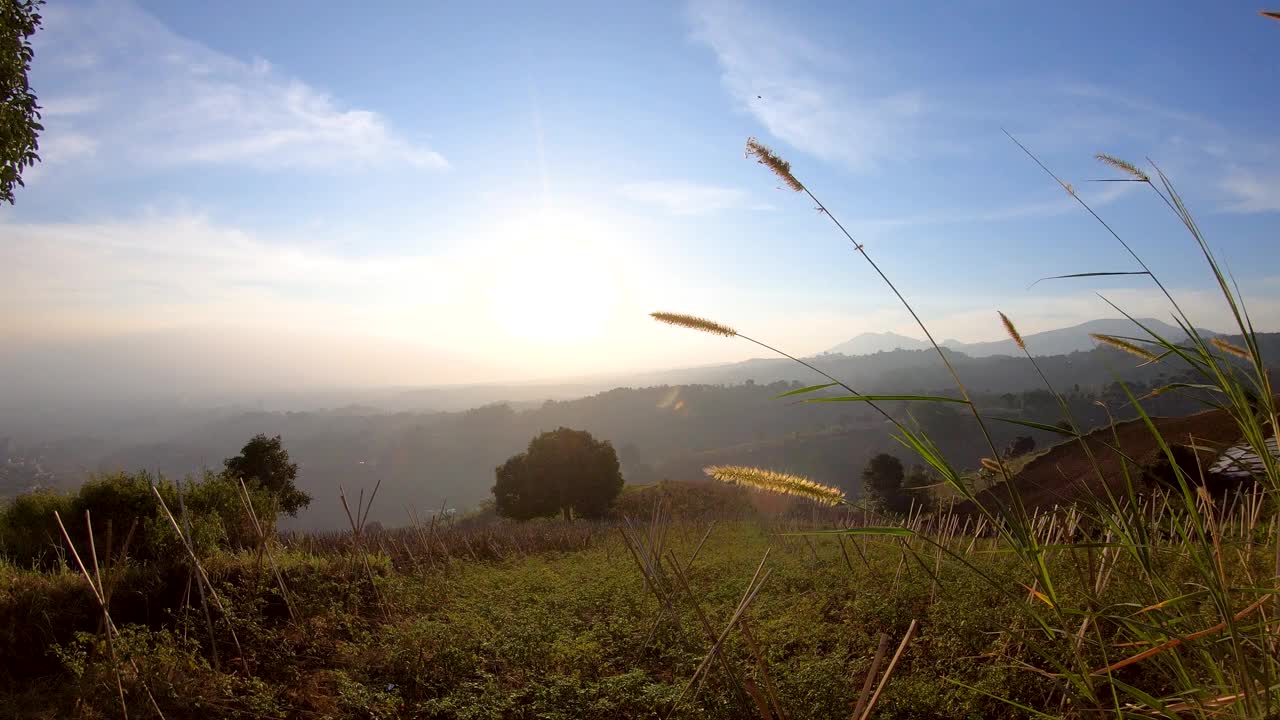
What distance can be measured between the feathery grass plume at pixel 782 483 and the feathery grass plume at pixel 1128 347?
3.51 ft

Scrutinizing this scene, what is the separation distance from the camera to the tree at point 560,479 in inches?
1087

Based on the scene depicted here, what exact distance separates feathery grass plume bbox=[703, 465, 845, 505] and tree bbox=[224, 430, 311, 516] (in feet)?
63.0

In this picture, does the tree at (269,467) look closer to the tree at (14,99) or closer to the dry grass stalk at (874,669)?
the tree at (14,99)

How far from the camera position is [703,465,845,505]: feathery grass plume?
195 centimetres

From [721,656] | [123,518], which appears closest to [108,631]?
[721,656]

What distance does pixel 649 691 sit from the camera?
16.6 feet

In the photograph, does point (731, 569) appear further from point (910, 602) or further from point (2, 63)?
point (2, 63)

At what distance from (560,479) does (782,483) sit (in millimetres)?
26192

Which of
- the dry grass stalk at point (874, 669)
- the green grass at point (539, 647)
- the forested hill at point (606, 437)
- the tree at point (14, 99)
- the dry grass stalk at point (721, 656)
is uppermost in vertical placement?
the tree at point (14, 99)

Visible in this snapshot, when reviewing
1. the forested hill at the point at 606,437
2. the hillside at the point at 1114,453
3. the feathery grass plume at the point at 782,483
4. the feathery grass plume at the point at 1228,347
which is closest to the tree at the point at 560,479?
the hillside at the point at 1114,453

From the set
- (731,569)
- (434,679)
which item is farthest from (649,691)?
(731,569)

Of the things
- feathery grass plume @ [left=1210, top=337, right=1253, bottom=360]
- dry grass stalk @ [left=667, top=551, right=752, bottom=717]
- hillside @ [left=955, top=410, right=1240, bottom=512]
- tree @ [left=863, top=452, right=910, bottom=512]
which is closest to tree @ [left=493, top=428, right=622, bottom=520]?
tree @ [left=863, top=452, right=910, bottom=512]

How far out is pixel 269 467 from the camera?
18922 mm

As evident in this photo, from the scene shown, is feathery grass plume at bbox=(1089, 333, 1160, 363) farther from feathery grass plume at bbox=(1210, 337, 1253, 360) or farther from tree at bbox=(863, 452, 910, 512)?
tree at bbox=(863, 452, 910, 512)
